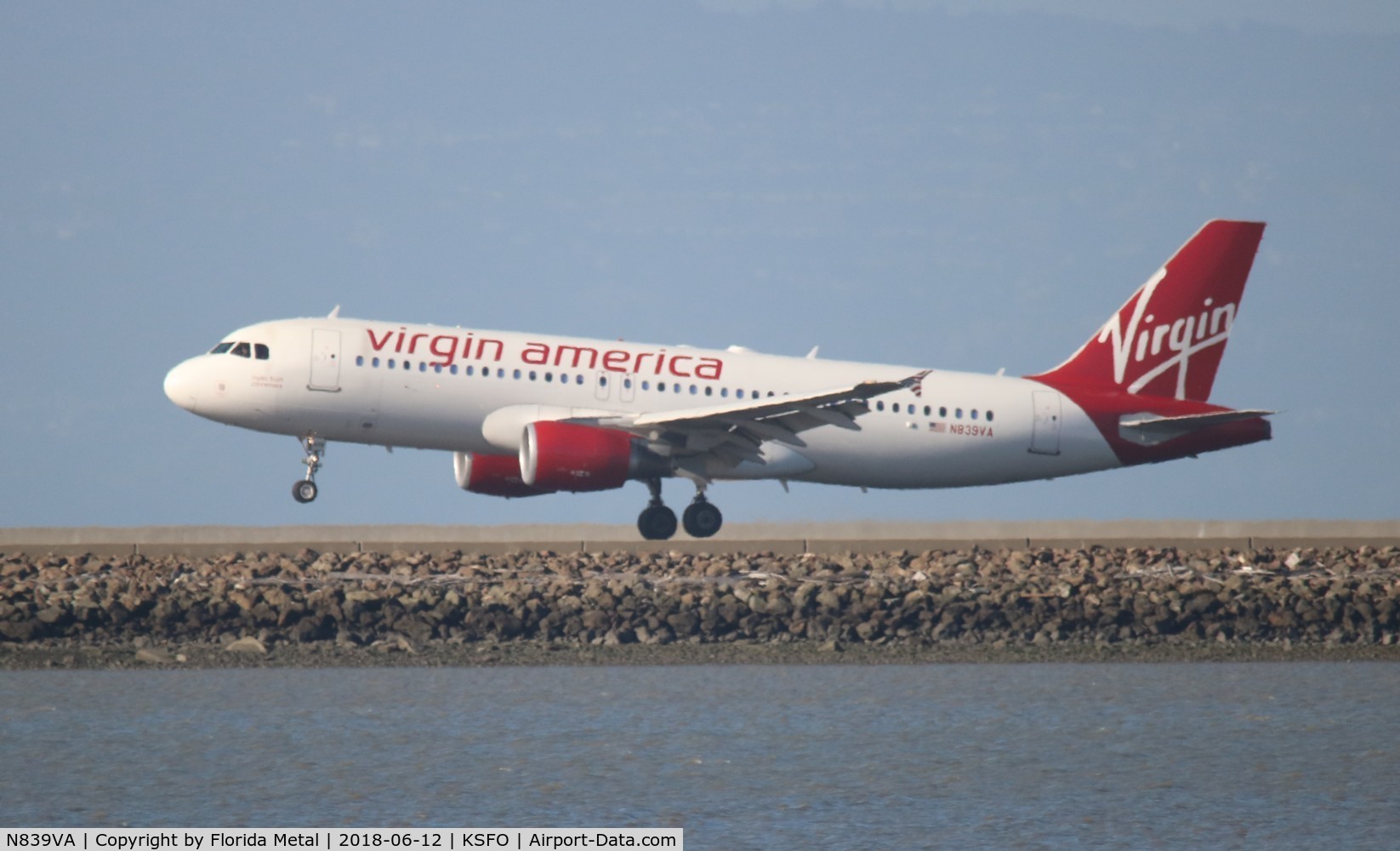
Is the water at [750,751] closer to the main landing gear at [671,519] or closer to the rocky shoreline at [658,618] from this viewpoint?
the rocky shoreline at [658,618]

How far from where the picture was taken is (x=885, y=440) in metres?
34.1

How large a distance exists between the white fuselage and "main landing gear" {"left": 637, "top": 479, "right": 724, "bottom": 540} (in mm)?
1095

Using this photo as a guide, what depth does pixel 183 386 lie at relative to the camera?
32.5 m

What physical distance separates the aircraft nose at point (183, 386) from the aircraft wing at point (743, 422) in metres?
7.19

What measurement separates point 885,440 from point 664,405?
4.26 metres

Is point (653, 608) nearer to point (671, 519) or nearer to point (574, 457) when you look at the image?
point (574, 457)

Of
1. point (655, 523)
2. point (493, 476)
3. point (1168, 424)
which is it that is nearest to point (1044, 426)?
point (1168, 424)

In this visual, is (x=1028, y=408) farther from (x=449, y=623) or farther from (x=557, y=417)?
(x=449, y=623)

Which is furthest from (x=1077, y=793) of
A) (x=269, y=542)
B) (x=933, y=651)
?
(x=269, y=542)

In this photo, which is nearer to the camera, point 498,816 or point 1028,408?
point 498,816

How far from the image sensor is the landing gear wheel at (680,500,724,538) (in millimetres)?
33844

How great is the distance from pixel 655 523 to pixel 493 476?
3.25m

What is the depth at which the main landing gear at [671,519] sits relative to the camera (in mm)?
33812

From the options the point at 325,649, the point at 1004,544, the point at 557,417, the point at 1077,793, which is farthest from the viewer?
the point at 1004,544
